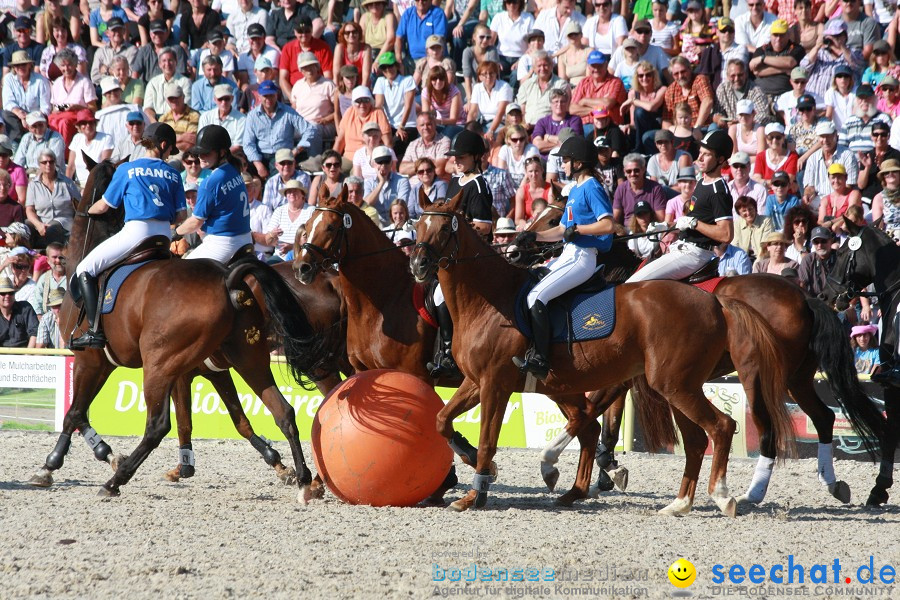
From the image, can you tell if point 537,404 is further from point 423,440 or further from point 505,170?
point 423,440

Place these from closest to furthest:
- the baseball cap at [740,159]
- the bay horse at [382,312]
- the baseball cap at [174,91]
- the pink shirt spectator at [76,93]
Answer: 1. the bay horse at [382,312]
2. the baseball cap at [740,159]
3. the baseball cap at [174,91]
4. the pink shirt spectator at [76,93]

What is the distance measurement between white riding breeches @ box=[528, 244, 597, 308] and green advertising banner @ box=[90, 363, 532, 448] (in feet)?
15.1

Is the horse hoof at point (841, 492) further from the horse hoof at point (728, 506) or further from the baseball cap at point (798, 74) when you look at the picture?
the baseball cap at point (798, 74)

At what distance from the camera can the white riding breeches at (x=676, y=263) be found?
9.71 metres

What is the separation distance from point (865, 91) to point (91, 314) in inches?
388

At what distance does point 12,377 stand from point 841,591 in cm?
1084

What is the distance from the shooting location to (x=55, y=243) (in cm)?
1538

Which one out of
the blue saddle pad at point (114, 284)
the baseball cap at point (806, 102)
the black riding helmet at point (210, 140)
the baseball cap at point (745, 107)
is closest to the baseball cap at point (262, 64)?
the baseball cap at point (745, 107)

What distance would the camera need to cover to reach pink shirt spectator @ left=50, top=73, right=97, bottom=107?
758 inches

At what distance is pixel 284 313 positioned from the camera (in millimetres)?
9008

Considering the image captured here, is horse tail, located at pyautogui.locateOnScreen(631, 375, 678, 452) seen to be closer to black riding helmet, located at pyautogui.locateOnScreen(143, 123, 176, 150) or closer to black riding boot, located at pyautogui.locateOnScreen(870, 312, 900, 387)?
black riding boot, located at pyautogui.locateOnScreen(870, 312, 900, 387)

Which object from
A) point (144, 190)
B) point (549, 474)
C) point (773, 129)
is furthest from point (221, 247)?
point (773, 129)

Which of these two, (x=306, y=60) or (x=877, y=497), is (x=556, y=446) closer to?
(x=877, y=497)

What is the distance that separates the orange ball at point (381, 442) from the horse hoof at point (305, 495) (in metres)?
0.36
